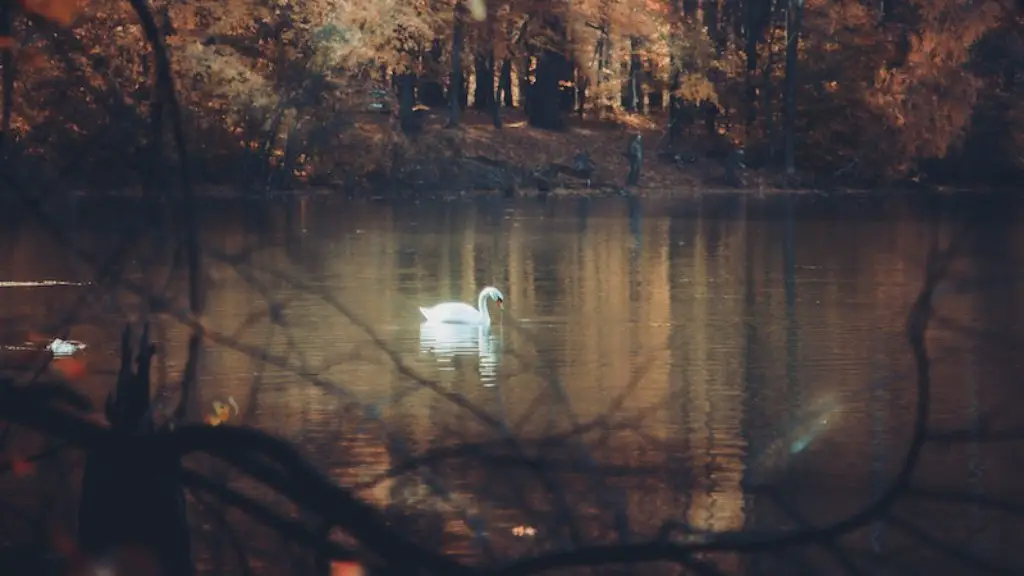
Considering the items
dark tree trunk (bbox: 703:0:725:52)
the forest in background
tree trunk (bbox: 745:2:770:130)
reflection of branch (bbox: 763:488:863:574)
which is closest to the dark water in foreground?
reflection of branch (bbox: 763:488:863:574)

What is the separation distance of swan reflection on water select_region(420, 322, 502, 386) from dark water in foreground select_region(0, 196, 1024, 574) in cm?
6

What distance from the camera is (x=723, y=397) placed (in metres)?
15.6

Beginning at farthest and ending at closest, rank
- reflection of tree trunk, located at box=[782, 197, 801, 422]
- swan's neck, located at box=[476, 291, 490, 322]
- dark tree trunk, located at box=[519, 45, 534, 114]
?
1. dark tree trunk, located at box=[519, 45, 534, 114]
2. swan's neck, located at box=[476, 291, 490, 322]
3. reflection of tree trunk, located at box=[782, 197, 801, 422]

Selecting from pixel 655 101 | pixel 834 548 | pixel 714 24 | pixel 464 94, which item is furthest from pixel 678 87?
pixel 834 548

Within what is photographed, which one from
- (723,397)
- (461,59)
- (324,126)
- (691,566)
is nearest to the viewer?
(691,566)

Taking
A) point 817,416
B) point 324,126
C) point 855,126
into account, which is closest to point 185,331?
point 817,416

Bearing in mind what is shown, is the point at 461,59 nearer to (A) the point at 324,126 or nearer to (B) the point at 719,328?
(A) the point at 324,126

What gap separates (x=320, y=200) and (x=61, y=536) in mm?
41387

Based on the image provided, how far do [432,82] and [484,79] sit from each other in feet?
15.0

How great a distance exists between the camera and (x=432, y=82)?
198ft

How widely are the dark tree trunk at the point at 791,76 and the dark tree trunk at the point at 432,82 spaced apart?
11.0m

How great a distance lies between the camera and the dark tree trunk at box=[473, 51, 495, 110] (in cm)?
5950

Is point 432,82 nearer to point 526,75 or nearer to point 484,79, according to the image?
point 526,75

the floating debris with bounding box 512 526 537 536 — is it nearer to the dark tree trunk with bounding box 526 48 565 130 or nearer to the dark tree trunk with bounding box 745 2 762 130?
the dark tree trunk with bounding box 526 48 565 130
